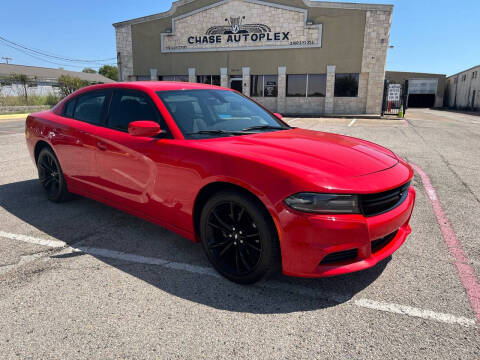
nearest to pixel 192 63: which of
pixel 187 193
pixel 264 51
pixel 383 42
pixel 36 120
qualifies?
pixel 264 51

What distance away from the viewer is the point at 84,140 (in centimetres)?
394

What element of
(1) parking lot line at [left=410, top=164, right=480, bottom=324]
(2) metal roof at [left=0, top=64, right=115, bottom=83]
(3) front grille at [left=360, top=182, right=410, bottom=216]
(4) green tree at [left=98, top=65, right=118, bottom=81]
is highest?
(4) green tree at [left=98, top=65, right=118, bottom=81]

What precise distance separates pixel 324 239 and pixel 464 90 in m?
53.8

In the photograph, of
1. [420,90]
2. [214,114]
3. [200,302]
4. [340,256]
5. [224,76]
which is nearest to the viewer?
[340,256]

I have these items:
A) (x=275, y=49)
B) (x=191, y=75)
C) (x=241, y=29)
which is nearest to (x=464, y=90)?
(x=275, y=49)

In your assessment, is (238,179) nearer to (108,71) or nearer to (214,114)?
(214,114)

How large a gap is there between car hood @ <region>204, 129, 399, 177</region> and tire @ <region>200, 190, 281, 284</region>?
382 millimetres

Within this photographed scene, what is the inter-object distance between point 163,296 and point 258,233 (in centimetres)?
86

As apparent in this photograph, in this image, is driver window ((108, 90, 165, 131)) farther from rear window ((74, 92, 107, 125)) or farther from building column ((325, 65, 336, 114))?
building column ((325, 65, 336, 114))

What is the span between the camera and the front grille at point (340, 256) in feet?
7.95

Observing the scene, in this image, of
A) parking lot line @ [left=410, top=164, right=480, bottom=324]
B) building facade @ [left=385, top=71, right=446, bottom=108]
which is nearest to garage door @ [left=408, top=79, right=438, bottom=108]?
building facade @ [left=385, top=71, right=446, bottom=108]

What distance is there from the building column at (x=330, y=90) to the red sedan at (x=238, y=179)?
71.5 feet

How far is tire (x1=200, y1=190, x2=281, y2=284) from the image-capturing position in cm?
250

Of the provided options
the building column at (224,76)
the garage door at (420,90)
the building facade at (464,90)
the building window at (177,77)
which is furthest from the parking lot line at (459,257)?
the garage door at (420,90)
